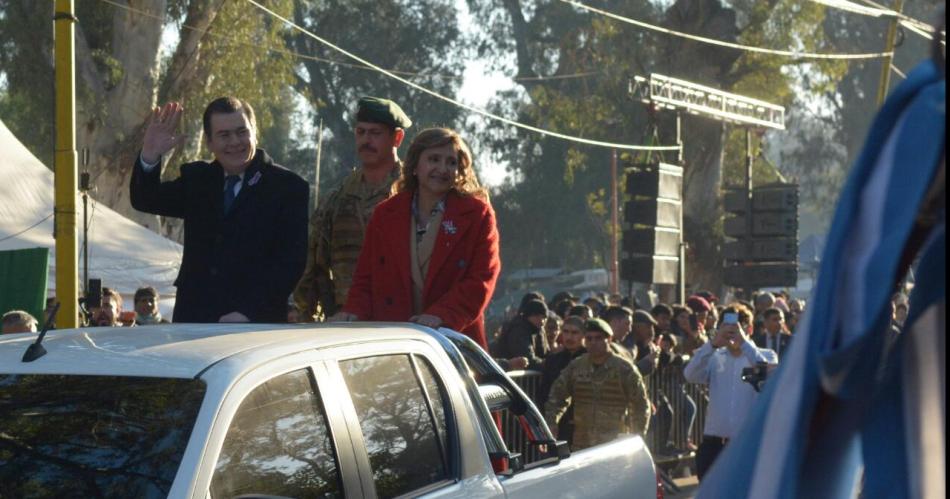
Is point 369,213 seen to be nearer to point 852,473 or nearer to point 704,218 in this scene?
point 852,473

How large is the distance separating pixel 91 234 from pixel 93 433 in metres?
14.8

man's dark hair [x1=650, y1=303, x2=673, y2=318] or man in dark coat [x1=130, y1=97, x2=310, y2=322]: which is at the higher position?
man in dark coat [x1=130, y1=97, x2=310, y2=322]

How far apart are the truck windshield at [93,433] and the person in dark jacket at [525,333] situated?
9.67 m

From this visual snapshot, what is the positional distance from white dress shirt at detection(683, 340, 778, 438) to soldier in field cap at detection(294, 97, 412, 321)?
551 centimetres

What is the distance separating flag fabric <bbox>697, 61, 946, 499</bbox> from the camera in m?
1.84

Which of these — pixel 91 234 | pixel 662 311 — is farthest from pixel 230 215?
pixel 91 234

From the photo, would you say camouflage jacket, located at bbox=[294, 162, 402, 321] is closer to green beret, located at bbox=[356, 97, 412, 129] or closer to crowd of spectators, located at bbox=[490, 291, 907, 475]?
green beret, located at bbox=[356, 97, 412, 129]

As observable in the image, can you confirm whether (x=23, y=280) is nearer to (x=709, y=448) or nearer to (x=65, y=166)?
(x=65, y=166)

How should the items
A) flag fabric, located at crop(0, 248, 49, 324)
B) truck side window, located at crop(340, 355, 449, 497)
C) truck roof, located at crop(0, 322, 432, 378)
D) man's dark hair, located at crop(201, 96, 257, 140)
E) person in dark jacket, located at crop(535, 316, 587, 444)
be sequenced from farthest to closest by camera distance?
flag fabric, located at crop(0, 248, 49, 324) < person in dark jacket, located at crop(535, 316, 587, 444) < man's dark hair, located at crop(201, 96, 257, 140) < truck side window, located at crop(340, 355, 449, 497) < truck roof, located at crop(0, 322, 432, 378)

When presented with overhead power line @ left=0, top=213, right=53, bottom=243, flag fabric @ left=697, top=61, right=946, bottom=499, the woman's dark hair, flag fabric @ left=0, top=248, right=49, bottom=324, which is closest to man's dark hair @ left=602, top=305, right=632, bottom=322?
flag fabric @ left=0, top=248, right=49, bottom=324

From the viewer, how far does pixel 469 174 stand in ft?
21.1

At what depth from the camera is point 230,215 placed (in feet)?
19.7

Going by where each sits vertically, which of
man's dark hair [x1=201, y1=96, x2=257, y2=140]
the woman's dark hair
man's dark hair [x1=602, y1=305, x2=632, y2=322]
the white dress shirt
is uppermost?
man's dark hair [x1=201, y1=96, x2=257, y2=140]

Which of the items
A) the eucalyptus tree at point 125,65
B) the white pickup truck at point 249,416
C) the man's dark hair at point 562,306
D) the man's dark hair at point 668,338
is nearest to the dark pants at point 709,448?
the man's dark hair at point 668,338
